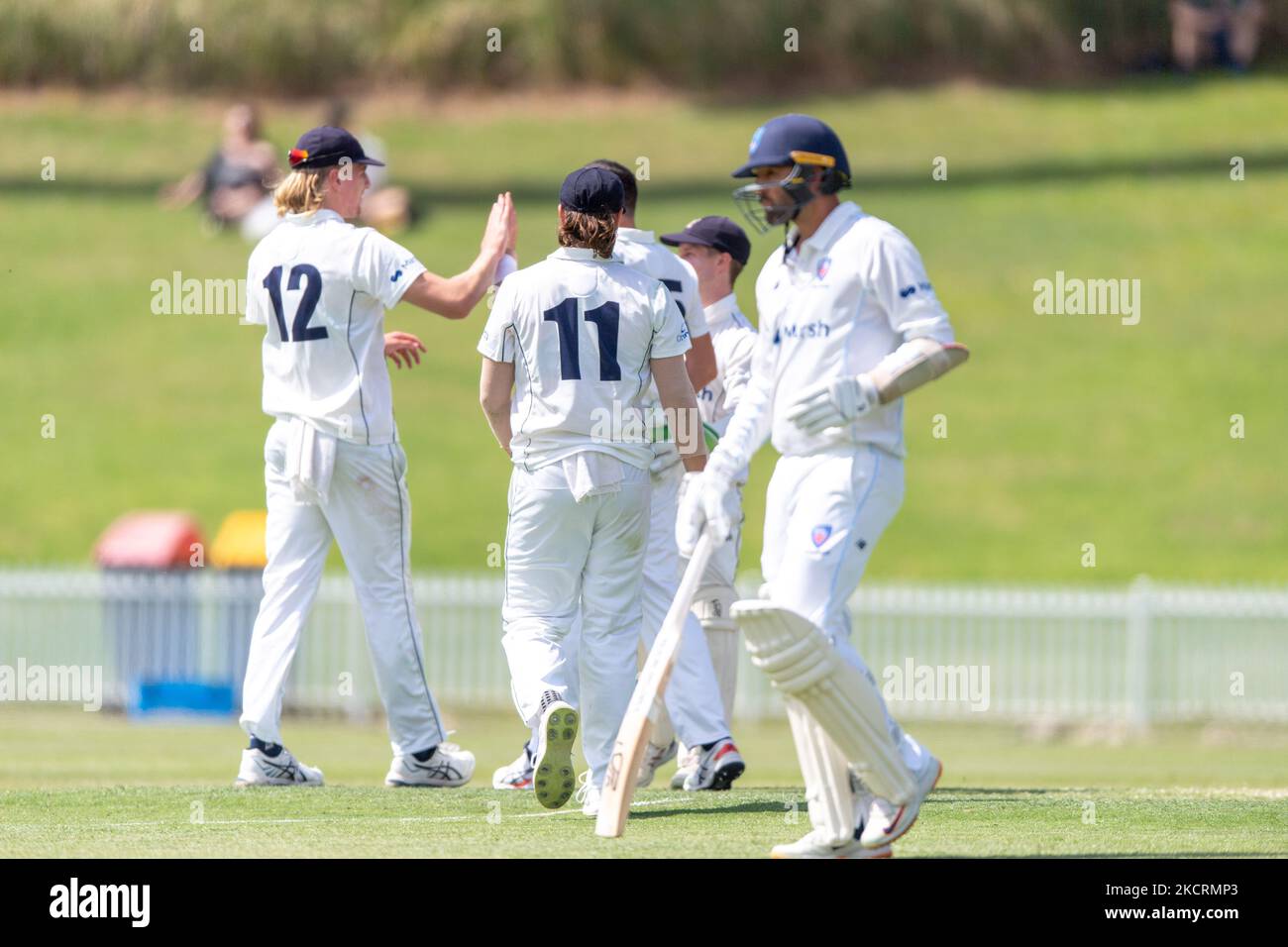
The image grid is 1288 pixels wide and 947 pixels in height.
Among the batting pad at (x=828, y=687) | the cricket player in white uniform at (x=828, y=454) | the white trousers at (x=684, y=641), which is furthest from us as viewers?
the white trousers at (x=684, y=641)

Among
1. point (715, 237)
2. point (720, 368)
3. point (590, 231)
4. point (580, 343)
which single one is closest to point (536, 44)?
point (715, 237)

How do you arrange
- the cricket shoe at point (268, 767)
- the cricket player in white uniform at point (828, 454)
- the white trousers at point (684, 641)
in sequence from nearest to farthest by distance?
1. the cricket player in white uniform at point (828, 454)
2. the cricket shoe at point (268, 767)
3. the white trousers at point (684, 641)

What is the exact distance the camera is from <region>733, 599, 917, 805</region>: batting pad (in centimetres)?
568

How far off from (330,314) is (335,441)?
523 mm

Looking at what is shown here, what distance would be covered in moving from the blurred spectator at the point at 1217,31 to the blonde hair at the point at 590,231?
30.6 meters

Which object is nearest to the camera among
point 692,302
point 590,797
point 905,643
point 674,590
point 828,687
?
point 828,687

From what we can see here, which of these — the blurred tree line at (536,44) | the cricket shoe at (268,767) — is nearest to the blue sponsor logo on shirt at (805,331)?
the cricket shoe at (268,767)

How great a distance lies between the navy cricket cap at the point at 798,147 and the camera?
615 cm

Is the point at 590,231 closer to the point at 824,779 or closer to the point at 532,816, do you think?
the point at 532,816

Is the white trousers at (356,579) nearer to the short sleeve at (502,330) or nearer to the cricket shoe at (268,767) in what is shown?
the cricket shoe at (268,767)

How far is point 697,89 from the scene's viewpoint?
34750 millimetres

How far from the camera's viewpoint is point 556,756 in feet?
22.6

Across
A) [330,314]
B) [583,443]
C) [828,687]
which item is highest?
[330,314]

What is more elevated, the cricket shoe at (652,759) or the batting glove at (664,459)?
the batting glove at (664,459)
